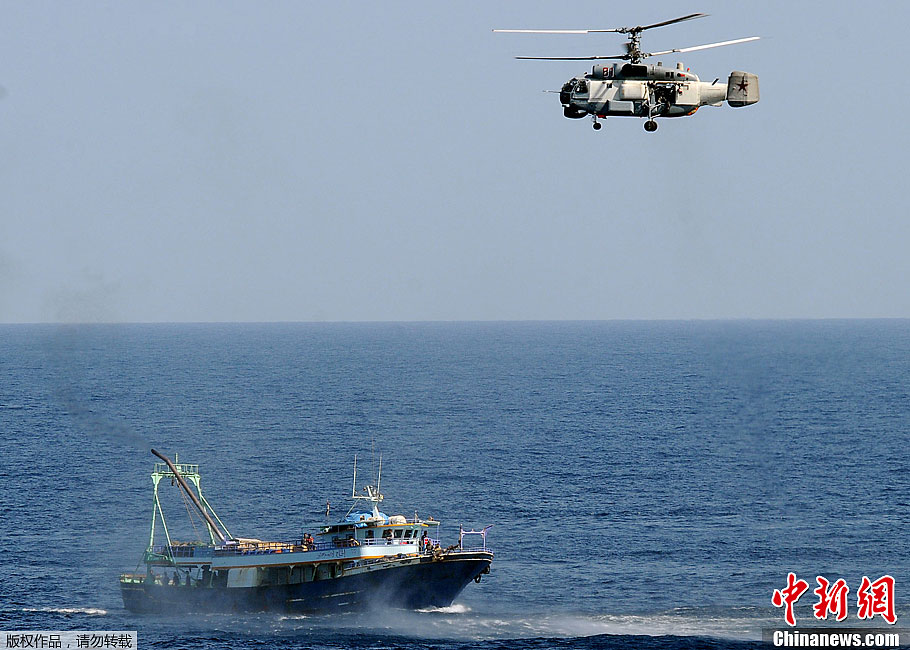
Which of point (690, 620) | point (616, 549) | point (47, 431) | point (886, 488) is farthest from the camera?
point (47, 431)

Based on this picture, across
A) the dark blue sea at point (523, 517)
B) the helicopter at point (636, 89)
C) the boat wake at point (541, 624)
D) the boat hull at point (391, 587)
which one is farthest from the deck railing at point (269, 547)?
the helicopter at point (636, 89)

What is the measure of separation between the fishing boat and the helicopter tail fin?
4372cm

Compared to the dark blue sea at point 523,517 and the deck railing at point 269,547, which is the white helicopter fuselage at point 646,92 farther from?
the deck railing at point 269,547

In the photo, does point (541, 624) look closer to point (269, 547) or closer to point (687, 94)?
point (269, 547)

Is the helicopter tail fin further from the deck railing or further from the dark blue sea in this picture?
the deck railing

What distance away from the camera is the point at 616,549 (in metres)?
119

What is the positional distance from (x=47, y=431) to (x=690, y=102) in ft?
476

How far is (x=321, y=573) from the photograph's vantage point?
10419 centimetres

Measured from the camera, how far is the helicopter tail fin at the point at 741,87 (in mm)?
77062

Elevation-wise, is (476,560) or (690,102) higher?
(690,102)

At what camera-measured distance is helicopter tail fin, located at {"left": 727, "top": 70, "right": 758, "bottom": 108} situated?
7706 cm

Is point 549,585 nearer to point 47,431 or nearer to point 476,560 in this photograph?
point 476,560

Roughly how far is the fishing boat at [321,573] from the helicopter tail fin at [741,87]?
43.7 metres

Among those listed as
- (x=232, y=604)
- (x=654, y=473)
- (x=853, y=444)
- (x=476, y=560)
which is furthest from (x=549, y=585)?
(x=853, y=444)
